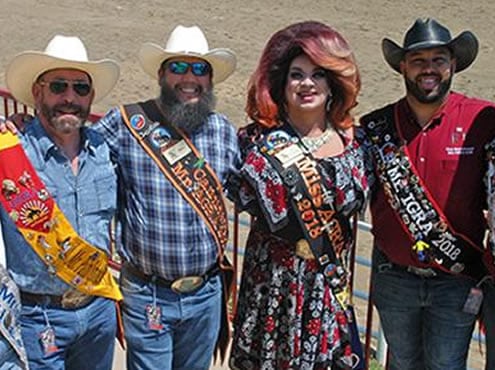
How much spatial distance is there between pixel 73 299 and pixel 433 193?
162cm

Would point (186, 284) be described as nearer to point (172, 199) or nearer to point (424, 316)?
point (172, 199)

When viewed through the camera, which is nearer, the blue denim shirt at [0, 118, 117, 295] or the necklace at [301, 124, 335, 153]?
the blue denim shirt at [0, 118, 117, 295]

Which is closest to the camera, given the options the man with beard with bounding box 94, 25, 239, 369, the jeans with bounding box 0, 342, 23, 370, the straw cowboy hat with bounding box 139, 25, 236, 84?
the jeans with bounding box 0, 342, 23, 370

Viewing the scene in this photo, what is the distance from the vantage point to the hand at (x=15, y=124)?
3.79m

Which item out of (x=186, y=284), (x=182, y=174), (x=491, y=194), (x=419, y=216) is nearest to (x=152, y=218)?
(x=182, y=174)

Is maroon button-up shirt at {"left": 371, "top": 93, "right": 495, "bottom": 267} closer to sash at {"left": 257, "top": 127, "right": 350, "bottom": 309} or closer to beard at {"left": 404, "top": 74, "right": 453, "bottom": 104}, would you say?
beard at {"left": 404, "top": 74, "right": 453, "bottom": 104}

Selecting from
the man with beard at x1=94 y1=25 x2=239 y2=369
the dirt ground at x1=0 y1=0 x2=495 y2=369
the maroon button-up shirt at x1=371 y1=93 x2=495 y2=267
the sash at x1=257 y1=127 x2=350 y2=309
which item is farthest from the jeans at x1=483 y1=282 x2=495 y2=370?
the dirt ground at x1=0 y1=0 x2=495 y2=369

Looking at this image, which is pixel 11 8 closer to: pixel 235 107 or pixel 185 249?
pixel 235 107

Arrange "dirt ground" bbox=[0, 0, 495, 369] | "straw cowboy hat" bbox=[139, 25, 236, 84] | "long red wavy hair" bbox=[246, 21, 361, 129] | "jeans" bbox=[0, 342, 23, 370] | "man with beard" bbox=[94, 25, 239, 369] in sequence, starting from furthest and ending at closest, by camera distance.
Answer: "dirt ground" bbox=[0, 0, 495, 369] < "straw cowboy hat" bbox=[139, 25, 236, 84] < "man with beard" bbox=[94, 25, 239, 369] < "long red wavy hair" bbox=[246, 21, 361, 129] < "jeans" bbox=[0, 342, 23, 370]

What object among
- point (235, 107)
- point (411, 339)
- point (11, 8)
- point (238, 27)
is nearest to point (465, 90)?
point (235, 107)

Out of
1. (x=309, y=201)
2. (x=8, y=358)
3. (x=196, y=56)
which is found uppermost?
(x=196, y=56)

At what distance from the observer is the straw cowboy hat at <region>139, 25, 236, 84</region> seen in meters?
4.16

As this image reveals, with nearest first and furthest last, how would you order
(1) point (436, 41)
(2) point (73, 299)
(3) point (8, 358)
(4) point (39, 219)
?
(3) point (8, 358)
(4) point (39, 219)
(2) point (73, 299)
(1) point (436, 41)

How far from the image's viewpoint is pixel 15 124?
386cm
